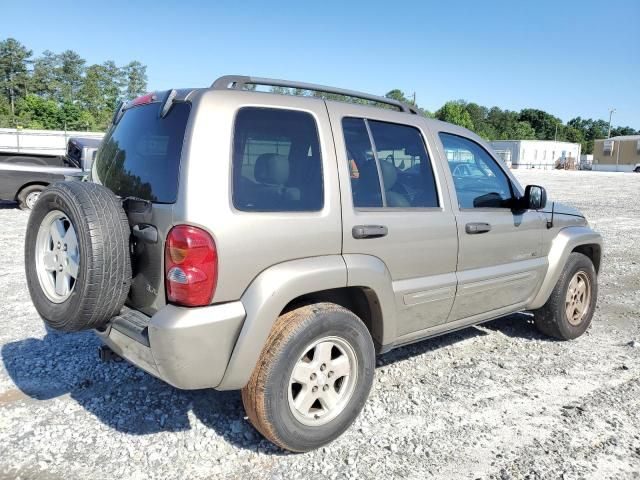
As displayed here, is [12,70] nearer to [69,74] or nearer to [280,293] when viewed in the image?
[69,74]

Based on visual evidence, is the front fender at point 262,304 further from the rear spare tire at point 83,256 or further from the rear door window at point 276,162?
the rear spare tire at point 83,256

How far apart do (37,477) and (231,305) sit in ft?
4.49

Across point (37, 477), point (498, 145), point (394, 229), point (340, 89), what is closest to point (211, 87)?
point (340, 89)

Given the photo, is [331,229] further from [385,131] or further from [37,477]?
[37,477]

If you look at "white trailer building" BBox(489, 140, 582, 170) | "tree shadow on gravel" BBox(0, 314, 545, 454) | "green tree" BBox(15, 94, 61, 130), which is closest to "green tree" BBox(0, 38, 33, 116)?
"green tree" BBox(15, 94, 61, 130)

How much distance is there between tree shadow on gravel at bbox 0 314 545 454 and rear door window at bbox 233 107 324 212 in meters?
1.43

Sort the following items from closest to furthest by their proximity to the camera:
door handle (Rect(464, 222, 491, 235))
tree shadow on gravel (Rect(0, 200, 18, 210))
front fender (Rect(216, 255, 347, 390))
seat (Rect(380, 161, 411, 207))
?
front fender (Rect(216, 255, 347, 390)) → seat (Rect(380, 161, 411, 207)) → door handle (Rect(464, 222, 491, 235)) → tree shadow on gravel (Rect(0, 200, 18, 210))

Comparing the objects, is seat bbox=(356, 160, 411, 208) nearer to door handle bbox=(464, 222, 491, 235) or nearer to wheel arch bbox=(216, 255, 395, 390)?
wheel arch bbox=(216, 255, 395, 390)

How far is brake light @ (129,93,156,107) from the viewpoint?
3085mm

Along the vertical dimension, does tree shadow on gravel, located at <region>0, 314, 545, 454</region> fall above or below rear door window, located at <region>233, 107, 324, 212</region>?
below

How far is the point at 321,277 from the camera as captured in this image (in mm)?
2822

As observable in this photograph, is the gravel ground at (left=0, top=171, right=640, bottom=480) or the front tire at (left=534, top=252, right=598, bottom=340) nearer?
the gravel ground at (left=0, top=171, right=640, bottom=480)

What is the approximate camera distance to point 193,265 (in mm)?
2500

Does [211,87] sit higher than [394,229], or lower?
higher
